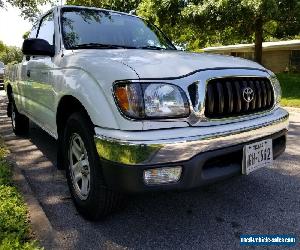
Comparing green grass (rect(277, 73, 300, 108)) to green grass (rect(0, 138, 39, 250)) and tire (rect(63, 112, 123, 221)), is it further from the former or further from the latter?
green grass (rect(0, 138, 39, 250))

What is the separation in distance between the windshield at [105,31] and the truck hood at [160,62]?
514 millimetres

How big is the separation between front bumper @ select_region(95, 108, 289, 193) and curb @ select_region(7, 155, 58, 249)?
2.12ft

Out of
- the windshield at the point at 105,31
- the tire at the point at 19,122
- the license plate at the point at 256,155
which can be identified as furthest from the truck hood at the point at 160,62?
the tire at the point at 19,122

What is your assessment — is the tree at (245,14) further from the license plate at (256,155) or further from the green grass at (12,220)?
the green grass at (12,220)

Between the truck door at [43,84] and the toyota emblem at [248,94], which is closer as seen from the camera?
the toyota emblem at [248,94]

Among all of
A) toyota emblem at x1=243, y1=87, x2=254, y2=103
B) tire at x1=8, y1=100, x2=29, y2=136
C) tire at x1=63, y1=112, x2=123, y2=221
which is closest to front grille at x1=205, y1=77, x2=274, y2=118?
toyota emblem at x1=243, y1=87, x2=254, y2=103

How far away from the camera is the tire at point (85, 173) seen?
2.80 meters

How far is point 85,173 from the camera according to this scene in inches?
122

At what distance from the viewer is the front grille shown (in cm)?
271

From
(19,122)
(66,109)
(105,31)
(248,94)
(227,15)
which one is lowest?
(19,122)

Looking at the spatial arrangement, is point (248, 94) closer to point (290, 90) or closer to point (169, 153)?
point (169, 153)

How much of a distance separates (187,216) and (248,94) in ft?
3.73

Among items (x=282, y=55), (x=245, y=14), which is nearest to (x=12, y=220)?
(x=245, y=14)

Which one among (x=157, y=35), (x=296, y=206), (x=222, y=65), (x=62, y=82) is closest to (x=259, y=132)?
(x=222, y=65)
